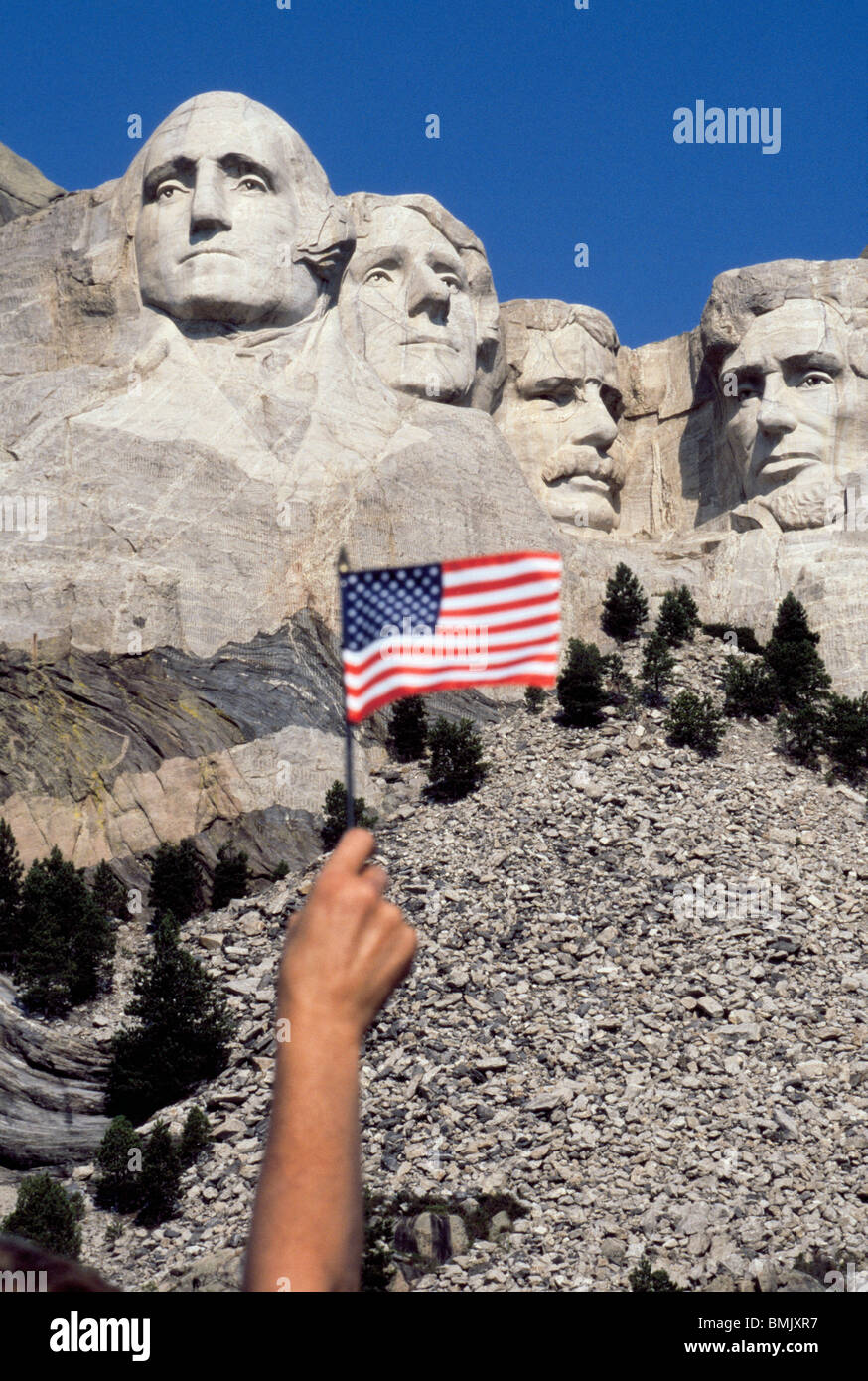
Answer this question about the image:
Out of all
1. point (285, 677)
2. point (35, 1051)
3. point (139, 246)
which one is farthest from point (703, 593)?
point (35, 1051)

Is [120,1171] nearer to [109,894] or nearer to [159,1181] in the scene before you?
[159,1181]

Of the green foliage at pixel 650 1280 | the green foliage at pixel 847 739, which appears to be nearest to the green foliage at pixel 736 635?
the green foliage at pixel 847 739

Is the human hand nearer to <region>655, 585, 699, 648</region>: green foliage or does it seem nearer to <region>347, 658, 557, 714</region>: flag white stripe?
<region>347, 658, 557, 714</region>: flag white stripe

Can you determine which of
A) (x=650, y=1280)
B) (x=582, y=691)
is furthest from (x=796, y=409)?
(x=650, y=1280)

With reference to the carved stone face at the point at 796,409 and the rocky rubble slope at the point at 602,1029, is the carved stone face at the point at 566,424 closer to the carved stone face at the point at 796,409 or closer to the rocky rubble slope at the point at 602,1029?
the carved stone face at the point at 796,409

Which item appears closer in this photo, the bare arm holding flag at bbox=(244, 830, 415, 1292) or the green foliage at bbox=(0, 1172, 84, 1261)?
the bare arm holding flag at bbox=(244, 830, 415, 1292)

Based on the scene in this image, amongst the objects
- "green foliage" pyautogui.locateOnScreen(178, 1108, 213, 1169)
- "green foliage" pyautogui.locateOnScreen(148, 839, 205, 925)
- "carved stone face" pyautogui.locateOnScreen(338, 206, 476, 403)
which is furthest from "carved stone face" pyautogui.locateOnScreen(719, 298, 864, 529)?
"green foliage" pyautogui.locateOnScreen(178, 1108, 213, 1169)

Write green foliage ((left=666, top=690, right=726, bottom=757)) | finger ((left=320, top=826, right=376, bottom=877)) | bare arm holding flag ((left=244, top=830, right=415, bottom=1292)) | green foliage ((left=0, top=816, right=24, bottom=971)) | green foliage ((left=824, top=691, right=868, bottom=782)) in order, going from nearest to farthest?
bare arm holding flag ((left=244, top=830, right=415, bottom=1292)) → finger ((left=320, top=826, right=376, bottom=877)) → green foliage ((left=0, top=816, right=24, bottom=971)) → green foliage ((left=666, top=690, right=726, bottom=757)) → green foliage ((left=824, top=691, right=868, bottom=782))
